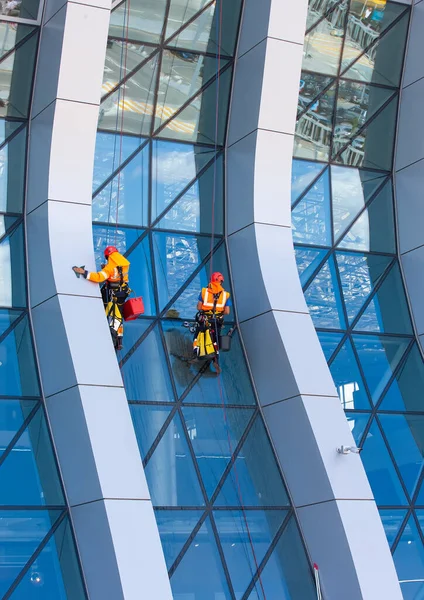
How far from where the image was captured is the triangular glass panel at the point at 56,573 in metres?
15.7

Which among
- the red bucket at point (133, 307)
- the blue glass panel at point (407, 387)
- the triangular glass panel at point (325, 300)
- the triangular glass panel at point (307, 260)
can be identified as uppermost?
the triangular glass panel at point (307, 260)

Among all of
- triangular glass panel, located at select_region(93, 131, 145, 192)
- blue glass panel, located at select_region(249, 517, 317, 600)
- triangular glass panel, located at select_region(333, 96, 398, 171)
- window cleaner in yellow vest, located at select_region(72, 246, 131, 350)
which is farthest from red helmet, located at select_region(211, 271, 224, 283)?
triangular glass panel, located at select_region(333, 96, 398, 171)

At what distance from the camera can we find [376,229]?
2328 centimetres

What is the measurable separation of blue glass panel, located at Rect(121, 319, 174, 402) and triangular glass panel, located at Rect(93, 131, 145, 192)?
12.8 ft

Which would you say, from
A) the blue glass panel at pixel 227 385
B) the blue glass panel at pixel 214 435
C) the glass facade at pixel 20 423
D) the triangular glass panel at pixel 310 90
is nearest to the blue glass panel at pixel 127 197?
the glass facade at pixel 20 423

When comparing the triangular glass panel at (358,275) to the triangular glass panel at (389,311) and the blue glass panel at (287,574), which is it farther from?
the blue glass panel at (287,574)

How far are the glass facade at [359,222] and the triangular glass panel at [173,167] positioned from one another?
2657 millimetres

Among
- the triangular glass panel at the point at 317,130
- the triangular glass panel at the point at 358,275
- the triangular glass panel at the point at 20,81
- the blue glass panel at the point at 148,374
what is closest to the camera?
the blue glass panel at the point at 148,374

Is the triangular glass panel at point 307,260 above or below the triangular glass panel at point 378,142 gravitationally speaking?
below

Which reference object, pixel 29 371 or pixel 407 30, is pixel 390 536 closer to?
pixel 29 371

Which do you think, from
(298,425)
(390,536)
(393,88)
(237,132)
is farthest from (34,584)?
(393,88)

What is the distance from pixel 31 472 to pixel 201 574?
3781 millimetres

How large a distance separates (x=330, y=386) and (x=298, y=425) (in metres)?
1.07

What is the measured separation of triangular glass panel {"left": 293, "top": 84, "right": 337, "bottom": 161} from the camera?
22797 millimetres
